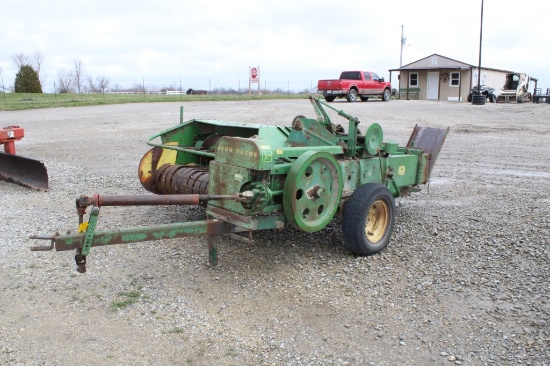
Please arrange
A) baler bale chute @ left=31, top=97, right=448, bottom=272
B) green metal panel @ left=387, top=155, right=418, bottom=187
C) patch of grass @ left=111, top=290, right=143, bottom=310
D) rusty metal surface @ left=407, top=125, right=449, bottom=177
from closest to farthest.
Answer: baler bale chute @ left=31, top=97, right=448, bottom=272
patch of grass @ left=111, top=290, right=143, bottom=310
green metal panel @ left=387, top=155, right=418, bottom=187
rusty metal surface @ left=407, top=125, right=449, bottom=177

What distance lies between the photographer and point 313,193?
466 cm

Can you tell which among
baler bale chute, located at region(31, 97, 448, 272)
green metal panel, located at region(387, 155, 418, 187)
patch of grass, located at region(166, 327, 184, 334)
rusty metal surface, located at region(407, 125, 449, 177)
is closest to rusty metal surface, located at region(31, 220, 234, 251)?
baler bale chute, located at region(31, 97, 448, 272)

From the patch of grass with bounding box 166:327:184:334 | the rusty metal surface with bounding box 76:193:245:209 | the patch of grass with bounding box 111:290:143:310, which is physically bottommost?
the patch of grass with bounding box 166:327:184:334

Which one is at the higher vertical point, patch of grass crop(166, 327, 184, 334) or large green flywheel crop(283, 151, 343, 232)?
large green flywheel crop(283, 151, 343, 232)

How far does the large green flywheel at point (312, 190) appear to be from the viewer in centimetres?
446

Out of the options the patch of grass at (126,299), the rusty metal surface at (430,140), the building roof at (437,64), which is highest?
the building roof at (437,64)

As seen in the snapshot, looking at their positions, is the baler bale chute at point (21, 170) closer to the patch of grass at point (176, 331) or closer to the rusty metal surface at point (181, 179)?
the rusty metal surface at point (181, 179)

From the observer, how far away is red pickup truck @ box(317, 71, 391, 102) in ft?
89.4

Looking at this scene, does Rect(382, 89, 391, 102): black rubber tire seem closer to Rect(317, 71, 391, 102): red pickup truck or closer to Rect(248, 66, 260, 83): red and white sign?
Rect(317, 71, 391, 102): red pickup truck

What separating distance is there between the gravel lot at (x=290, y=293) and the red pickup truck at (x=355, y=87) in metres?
20.0

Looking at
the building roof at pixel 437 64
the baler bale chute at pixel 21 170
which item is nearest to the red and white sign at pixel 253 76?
the building roof at pixel 437 64

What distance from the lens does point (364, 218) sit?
201 inches

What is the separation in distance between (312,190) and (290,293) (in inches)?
34.2

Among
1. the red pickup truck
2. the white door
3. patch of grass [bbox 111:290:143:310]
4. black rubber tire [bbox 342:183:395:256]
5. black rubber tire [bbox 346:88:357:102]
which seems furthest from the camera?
the white door
